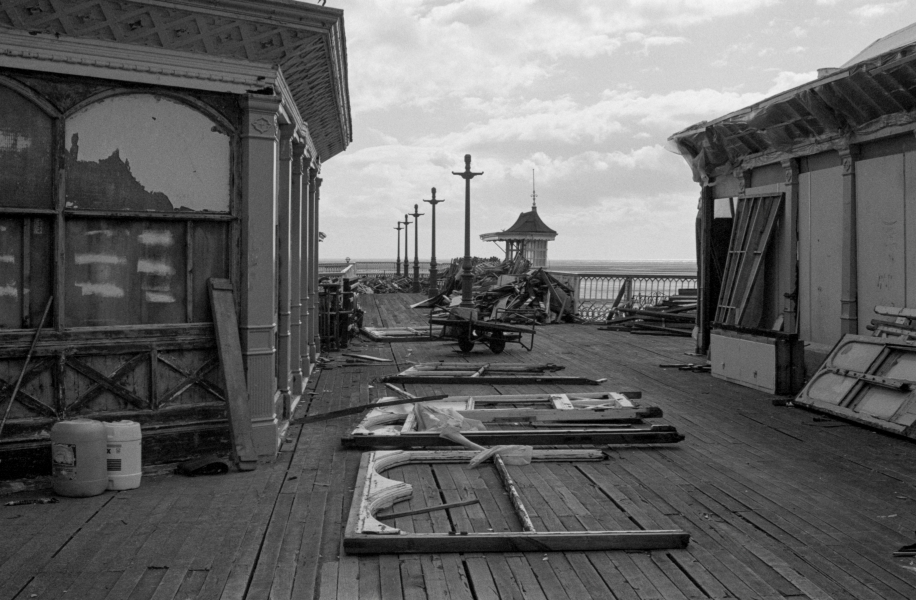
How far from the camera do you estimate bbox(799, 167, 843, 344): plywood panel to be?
11125mm

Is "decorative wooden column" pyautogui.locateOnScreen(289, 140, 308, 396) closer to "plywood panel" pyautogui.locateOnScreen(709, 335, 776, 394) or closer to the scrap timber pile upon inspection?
"plywood panel" pyautogui.locateOnScreen(709, 335, 776, 394)

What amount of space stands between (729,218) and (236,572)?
39.4 ft

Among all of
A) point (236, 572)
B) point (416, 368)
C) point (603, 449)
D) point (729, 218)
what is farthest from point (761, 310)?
point (236, 572)

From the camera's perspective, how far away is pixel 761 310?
42.4ft

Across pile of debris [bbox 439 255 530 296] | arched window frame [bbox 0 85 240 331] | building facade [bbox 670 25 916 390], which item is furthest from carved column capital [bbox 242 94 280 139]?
pile of debris [bbox 439 255 530 296]

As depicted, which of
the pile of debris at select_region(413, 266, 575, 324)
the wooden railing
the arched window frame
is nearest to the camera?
the arched window frame

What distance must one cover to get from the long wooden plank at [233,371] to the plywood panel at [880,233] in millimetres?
7683

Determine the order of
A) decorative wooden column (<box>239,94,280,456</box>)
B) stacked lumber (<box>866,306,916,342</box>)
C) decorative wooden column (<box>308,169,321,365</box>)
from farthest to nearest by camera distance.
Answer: decorative wooden column (<box>308,169,321,365</box>), stacked lumber (<box>866,306,916,342</box>), decorative wooden column (<box>239,94,280,456</box>)

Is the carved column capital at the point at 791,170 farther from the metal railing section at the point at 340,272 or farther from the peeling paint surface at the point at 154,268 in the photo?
the metal railing section at the point at 340,272

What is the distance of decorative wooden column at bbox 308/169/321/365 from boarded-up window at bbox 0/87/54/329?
6500 millimetres

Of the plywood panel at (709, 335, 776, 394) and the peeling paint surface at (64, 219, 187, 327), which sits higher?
the peeling paint surface at (64, 219, 187, 327)

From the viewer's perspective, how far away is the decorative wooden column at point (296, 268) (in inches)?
396

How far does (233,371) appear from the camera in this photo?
6844 mm

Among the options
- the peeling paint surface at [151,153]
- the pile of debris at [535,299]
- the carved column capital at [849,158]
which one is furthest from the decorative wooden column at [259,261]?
the pile of debris at [535,299]
